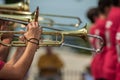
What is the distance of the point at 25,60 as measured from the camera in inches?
238

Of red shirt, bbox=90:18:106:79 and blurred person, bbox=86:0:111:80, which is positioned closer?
blurred person, bbox=86:0:111:80

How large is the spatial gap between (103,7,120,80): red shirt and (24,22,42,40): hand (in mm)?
2497

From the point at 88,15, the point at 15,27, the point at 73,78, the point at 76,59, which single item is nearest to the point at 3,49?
the point at 15,27

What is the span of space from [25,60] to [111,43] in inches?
115

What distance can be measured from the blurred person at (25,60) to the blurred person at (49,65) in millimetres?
6487

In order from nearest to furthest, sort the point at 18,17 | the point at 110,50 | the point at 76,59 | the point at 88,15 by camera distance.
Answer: the point at 18,17
the point at 110,50
the point at 88,15
the point at 76,59

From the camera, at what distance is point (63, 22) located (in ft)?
25.7

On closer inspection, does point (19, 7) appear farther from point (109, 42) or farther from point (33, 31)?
point (109, 42)

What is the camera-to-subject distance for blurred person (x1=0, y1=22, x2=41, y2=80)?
606 cm

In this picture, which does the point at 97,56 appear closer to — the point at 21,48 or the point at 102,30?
the point at 102,30

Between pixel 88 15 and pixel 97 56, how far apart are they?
152cm

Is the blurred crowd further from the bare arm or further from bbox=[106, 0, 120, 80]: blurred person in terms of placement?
the bare arm

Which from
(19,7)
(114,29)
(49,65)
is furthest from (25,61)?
(49,65)

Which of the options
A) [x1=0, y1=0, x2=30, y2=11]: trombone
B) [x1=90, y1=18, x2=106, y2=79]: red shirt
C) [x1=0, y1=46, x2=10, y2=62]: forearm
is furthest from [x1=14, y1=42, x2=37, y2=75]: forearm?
[x1=90, y1=18, x2=106, y2=79]: red shirt
